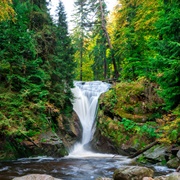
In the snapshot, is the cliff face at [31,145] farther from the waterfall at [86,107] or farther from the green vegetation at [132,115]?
the green vegetation at [132,115]

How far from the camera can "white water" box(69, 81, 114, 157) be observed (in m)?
13.4

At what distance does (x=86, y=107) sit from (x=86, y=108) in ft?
0.35

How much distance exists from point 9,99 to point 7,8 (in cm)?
441

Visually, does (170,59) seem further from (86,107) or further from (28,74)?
(86,107)

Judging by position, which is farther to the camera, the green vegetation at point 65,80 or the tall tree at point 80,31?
the tall tree at point 80,31

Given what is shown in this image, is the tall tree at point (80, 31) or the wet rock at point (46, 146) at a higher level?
the tall tree at point (80, 31)

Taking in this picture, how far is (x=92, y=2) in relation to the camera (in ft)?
69.0

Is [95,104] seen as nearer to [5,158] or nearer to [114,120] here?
[114,120]

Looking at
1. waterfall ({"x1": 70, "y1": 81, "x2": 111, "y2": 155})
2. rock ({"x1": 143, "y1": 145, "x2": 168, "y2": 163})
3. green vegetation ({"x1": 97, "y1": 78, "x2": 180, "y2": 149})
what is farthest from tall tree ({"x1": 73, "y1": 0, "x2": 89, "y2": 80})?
rock ({"x1": 143, "y1": 145, "x2": 168, "y2": 163})

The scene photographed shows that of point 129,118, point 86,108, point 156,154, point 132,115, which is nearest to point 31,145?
point 156,154

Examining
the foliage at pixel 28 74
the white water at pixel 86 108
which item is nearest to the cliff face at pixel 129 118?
the white water at pixel 86 108

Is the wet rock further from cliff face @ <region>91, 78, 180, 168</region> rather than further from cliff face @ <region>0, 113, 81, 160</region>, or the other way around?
cliff face @ <region>91, 78, 180, 168</region>

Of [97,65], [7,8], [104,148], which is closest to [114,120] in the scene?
[104,148]

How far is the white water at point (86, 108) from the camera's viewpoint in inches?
527
